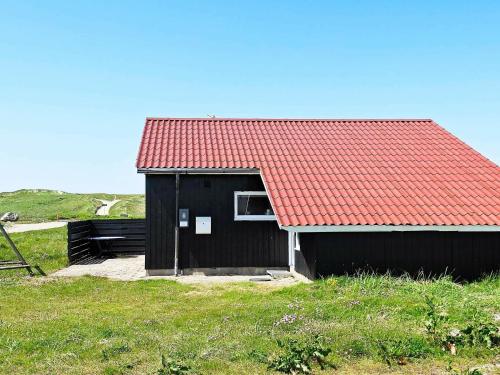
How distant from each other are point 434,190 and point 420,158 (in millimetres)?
2500

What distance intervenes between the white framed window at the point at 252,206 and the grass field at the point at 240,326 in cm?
320

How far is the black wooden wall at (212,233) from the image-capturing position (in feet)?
47.0

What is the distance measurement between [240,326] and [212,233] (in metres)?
6.88

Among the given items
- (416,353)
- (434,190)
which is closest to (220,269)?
(434,190)

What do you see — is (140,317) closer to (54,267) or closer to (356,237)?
(356,237)

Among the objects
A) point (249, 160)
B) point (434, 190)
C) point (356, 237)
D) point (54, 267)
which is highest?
point (249, 160)

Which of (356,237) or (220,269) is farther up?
(356,237)

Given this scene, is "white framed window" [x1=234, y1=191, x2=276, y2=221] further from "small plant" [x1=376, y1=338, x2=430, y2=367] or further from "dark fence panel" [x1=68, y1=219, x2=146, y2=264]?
"small plant" [x1=376, y1=338, x2=430, y2=367]

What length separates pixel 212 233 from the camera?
14438 mm

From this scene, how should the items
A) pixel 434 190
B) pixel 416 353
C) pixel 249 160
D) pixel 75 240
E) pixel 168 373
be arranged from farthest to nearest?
pixel 75 240 < pixel 249 160 < pixel 434 190 < pixel 416 353 < pixel 168 373

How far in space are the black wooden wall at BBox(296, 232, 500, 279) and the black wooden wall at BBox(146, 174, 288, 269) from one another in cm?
226

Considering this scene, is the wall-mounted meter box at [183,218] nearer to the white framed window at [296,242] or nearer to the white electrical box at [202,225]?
the white electrical box at [202,225]

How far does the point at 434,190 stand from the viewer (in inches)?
538

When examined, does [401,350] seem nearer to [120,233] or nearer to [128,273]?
[128,273]
